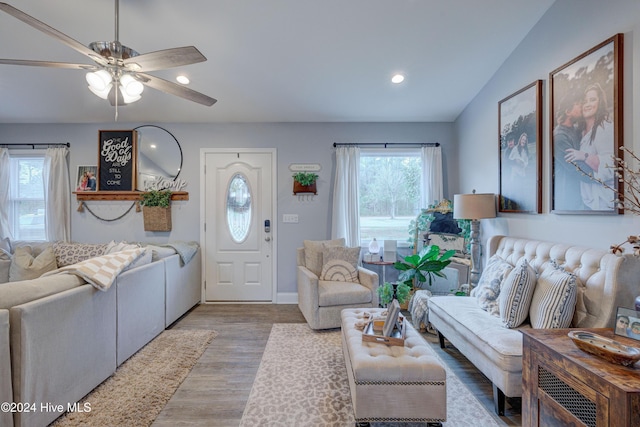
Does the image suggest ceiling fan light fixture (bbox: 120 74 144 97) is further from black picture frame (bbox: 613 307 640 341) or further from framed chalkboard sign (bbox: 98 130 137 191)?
black picture frame (bbox: 613 307 640 341)

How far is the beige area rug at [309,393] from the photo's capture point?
1.85 meters

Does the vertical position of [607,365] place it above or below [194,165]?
below

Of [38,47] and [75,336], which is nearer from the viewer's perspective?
[75,336]

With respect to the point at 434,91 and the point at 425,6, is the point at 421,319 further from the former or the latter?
the point at 425,6

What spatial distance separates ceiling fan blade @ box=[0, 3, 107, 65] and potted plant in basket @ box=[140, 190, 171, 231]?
7.72 feet

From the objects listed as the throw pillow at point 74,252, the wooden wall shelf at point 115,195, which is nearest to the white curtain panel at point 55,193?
the wooden wall shelf at point 115,195

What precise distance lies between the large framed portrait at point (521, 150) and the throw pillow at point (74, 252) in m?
4.44

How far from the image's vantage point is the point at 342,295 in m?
3.16

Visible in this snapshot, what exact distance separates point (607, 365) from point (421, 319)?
198 cm

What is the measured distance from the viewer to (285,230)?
4191 millimetres

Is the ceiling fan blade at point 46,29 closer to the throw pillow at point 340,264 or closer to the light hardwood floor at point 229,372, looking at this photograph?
the light hardwood floor at point 229,372

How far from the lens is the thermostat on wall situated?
4.16m

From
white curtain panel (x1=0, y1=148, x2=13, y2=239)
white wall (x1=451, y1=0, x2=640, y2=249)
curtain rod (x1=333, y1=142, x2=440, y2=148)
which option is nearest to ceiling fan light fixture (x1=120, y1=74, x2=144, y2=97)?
curtain rod (x1=333, y1=142, x2=440, y2=148)

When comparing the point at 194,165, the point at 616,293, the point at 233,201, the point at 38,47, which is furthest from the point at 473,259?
the point at 38,47
